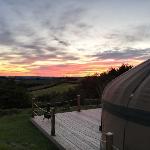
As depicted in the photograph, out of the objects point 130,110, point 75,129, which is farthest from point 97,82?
point 130,110

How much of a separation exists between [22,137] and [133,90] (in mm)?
5736

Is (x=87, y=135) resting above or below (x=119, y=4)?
below

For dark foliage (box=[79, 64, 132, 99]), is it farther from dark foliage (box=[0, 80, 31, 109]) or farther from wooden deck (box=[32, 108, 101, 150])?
wooden deck (box=[32, 108, 101, 150])

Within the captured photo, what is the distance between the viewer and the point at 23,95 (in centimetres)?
2533

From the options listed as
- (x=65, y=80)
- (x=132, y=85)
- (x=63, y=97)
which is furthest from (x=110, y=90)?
(x=65, y=80)

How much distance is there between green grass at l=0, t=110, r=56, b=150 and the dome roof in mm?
3108

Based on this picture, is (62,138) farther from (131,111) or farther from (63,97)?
(63,97)

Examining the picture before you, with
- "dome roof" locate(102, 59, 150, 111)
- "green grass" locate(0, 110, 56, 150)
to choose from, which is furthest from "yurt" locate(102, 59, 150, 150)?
"green grass" locate(0, 110, 56, 150)

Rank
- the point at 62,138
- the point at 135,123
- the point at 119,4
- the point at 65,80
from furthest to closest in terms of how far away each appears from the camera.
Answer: the point at 65,80, the point at 119,4, the point at 62,138, the point at 135,123

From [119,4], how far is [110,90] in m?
5.49

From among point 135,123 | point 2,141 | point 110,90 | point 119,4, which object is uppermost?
point 119,4

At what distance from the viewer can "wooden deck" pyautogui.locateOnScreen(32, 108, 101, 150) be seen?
36.0ft

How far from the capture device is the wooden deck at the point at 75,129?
11.0 meters

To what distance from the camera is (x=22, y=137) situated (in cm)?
1298
